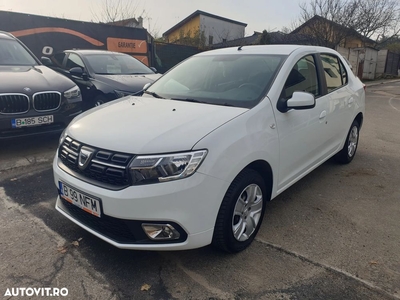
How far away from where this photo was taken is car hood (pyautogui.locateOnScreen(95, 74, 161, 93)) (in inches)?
237

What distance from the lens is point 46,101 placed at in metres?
4.69

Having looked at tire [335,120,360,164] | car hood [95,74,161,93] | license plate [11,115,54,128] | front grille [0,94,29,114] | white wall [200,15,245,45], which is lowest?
tire [335,120,360,164]

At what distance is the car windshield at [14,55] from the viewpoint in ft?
17.9

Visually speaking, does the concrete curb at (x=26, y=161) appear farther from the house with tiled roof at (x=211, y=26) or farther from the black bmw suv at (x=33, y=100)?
the house with tiled roof at (x=211, y=26)

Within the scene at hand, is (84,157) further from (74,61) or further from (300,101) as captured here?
(74,61)

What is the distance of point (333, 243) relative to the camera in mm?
2758

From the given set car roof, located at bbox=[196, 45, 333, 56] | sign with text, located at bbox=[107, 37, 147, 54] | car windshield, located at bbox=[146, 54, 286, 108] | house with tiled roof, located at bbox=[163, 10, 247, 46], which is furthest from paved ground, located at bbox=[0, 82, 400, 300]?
house with tiled roof, located at bbox=[163, 10, 247, 46]

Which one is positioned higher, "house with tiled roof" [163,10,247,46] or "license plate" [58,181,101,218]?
"house with tiled roof" [163,10,247,46]

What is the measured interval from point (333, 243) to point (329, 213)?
0.58 m

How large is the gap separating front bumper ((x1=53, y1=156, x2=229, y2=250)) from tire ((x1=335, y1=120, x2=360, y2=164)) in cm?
301

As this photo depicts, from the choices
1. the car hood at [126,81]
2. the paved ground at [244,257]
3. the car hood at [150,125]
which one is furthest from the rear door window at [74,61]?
the car hood at [150,125]

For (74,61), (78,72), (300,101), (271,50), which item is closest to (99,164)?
(300,101)

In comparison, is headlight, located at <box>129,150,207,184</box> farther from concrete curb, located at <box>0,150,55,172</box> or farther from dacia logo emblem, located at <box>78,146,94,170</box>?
concrete curb, located at <box>0,150,55,172</box>

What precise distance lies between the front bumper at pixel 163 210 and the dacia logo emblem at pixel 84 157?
0.13 metres
